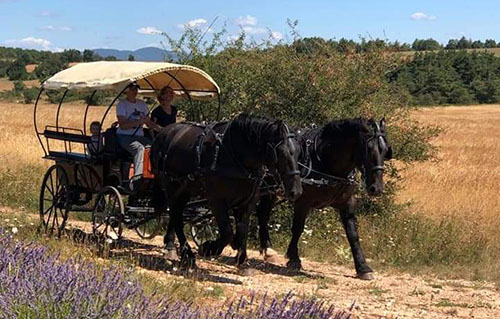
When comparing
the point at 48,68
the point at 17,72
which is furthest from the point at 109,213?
the point at 17,72

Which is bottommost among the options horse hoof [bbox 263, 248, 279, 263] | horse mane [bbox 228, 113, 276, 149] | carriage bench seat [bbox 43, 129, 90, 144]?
horse hoof [bbox 263, 248, 279, 263]

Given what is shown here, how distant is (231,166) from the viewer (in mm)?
9000

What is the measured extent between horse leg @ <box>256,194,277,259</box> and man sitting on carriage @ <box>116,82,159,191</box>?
189 centimetres

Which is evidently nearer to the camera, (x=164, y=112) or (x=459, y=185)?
(x=164, y=112)

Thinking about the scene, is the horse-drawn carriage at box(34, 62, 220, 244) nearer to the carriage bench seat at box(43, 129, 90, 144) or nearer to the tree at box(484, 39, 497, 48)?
the carriage bench seat at box(43, 129, 90, 144)

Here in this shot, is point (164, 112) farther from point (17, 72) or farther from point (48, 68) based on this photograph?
point (17, 72)

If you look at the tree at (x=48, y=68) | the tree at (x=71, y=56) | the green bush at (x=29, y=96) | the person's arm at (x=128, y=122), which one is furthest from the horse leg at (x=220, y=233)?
the tree at (x=71, y=56)

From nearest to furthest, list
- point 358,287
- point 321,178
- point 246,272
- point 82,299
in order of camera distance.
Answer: point 82,299, point 358,287, point 246,272, point 321,178

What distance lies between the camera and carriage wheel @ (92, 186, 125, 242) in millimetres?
10242

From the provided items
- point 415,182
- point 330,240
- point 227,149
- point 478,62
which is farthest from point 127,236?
point 478,62

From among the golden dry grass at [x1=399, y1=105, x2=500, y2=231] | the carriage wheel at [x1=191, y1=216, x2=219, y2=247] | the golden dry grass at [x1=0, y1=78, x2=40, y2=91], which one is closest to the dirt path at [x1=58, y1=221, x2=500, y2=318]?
the carriage wheel at [x1=191, y1=216, x2=219, y2=247]

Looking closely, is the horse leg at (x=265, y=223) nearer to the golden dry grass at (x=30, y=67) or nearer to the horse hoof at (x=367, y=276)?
the horse hoof at (x=367, y=276)

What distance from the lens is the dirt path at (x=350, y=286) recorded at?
8.08m

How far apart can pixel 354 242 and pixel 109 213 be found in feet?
11.8
